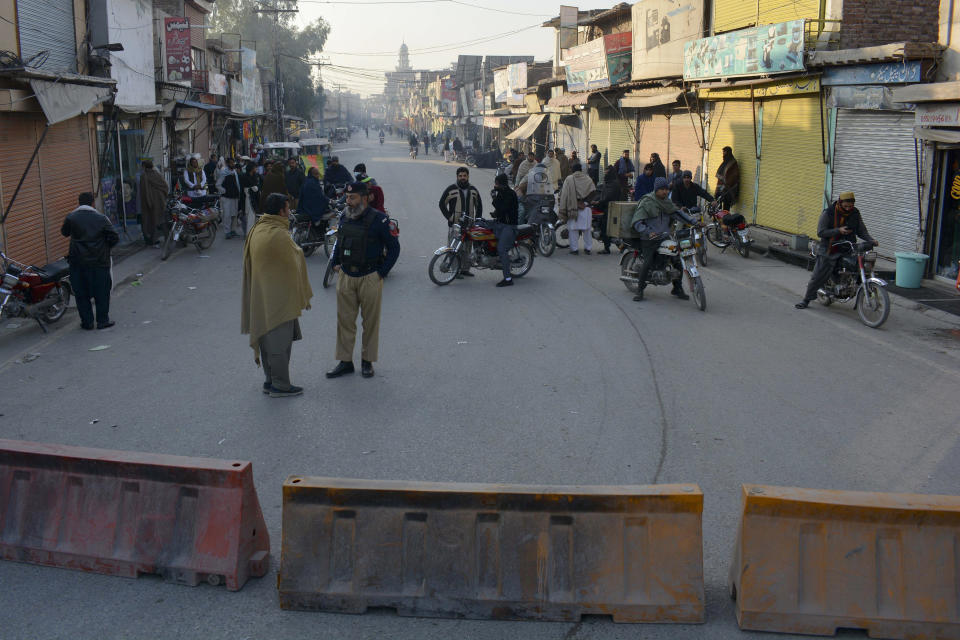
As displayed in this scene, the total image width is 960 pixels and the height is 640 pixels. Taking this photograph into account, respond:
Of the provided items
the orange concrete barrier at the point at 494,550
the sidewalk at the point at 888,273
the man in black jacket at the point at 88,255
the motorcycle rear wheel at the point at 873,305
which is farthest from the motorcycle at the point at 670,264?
the orange concrete barrier at the point at 494,550

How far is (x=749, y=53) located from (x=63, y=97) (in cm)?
1257

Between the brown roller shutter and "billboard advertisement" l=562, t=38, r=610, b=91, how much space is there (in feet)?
64.2

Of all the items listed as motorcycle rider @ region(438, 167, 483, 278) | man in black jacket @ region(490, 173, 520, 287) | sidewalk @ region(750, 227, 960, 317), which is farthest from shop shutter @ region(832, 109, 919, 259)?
motorcycle rider @ region(438, 167, 483, 278)

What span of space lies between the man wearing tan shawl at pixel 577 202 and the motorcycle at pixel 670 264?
128 inches

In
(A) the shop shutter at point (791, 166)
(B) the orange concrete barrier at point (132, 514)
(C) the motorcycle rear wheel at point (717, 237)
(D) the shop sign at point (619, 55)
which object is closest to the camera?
(B) the orange concrete barrier at point (132, 514)

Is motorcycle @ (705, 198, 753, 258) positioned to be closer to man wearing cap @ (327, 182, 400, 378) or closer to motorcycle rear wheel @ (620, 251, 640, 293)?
motorcycle rear wheel @ (620, 251, 640, 293)

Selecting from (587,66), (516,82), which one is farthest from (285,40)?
(587,66)

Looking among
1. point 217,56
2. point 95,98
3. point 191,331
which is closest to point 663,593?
point 191,331

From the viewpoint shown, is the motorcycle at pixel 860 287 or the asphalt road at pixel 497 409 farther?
the motorcycle at pixel 860 287

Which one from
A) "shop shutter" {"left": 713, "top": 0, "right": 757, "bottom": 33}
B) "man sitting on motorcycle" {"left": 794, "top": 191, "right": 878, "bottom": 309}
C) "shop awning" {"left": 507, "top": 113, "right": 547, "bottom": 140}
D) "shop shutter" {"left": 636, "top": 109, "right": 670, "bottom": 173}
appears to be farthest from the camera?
"shop awning" {"left": 507, "top": 113, "right": 547, "bottom": 140}

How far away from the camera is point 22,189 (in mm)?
14227

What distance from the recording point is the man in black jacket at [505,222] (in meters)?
13.8

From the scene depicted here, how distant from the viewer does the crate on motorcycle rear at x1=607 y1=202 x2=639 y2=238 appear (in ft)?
50.5

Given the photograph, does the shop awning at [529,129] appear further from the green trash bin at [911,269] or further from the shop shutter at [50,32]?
the green trash bin at [911,269]
